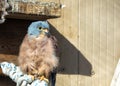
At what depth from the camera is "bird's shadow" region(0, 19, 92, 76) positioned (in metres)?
3.67

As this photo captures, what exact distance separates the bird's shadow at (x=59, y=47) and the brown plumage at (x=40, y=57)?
3.10ft

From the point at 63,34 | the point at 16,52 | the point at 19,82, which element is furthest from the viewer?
the point at 63,34

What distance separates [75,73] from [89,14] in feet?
1.51

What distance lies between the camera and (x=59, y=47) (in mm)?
3785

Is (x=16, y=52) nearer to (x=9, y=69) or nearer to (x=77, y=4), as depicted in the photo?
(x=77, y=4)

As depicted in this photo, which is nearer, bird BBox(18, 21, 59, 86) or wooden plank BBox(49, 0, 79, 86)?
bird BBox(18, 21, 59, 86)

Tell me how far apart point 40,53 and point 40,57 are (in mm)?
21

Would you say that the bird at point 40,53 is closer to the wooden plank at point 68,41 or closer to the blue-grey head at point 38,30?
the blue-grey head at point 38,30

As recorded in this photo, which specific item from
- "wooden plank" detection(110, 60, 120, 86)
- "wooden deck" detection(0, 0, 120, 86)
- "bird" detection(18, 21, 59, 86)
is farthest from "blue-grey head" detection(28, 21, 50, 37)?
"wooden plank" detection(110, 60, 120, 86)

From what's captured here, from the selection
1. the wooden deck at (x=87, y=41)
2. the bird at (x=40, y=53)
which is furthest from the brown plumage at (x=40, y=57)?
the wooden deck at (x=87, y=41)

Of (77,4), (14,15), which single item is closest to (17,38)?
(14,15)

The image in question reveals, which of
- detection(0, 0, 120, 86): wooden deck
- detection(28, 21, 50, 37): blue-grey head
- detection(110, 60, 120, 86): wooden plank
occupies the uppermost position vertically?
detection(28, 21, 50, 37): blue-grey head

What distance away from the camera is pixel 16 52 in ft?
12.1

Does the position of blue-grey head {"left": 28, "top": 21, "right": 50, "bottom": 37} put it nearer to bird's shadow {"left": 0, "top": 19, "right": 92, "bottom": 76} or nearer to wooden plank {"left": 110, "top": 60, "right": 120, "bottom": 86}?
bird's shadow {"left": 0, "top": 19, "right": 92, "bottom": 76}
